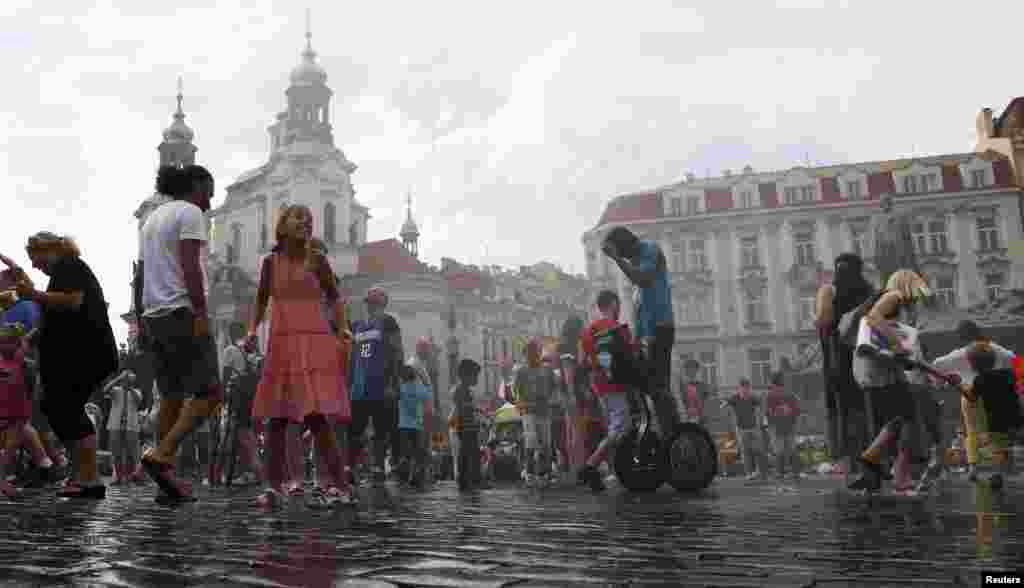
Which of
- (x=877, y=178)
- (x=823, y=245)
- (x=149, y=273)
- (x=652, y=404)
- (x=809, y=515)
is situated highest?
(x=877, y=178)

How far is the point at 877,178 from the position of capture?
58.3 meters

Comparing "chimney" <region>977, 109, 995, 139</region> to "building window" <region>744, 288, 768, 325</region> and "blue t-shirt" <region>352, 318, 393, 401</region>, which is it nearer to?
"building window" <region>744, 288, 768, 325</region>

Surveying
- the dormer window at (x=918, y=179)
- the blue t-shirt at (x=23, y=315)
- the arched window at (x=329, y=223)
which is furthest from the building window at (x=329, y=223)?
the blue t-shirt at (x=23, y=315)

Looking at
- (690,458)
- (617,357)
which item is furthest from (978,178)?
(690,458)

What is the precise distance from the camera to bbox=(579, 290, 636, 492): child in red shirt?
7.22 meters

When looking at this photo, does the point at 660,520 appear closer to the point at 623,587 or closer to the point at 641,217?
the point at 623,587

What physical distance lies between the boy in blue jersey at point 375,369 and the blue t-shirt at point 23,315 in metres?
3.23

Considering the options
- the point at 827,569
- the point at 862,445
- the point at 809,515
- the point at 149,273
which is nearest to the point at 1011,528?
the point at 809,515

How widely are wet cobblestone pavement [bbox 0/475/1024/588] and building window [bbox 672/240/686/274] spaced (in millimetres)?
53957

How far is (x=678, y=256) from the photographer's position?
58938 mm

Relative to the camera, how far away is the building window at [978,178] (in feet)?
182

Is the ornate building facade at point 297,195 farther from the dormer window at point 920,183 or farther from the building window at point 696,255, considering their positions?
the dormer window at point 920,183

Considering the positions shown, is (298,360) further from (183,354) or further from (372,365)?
(372,365)

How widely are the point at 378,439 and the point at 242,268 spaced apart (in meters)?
65.2
